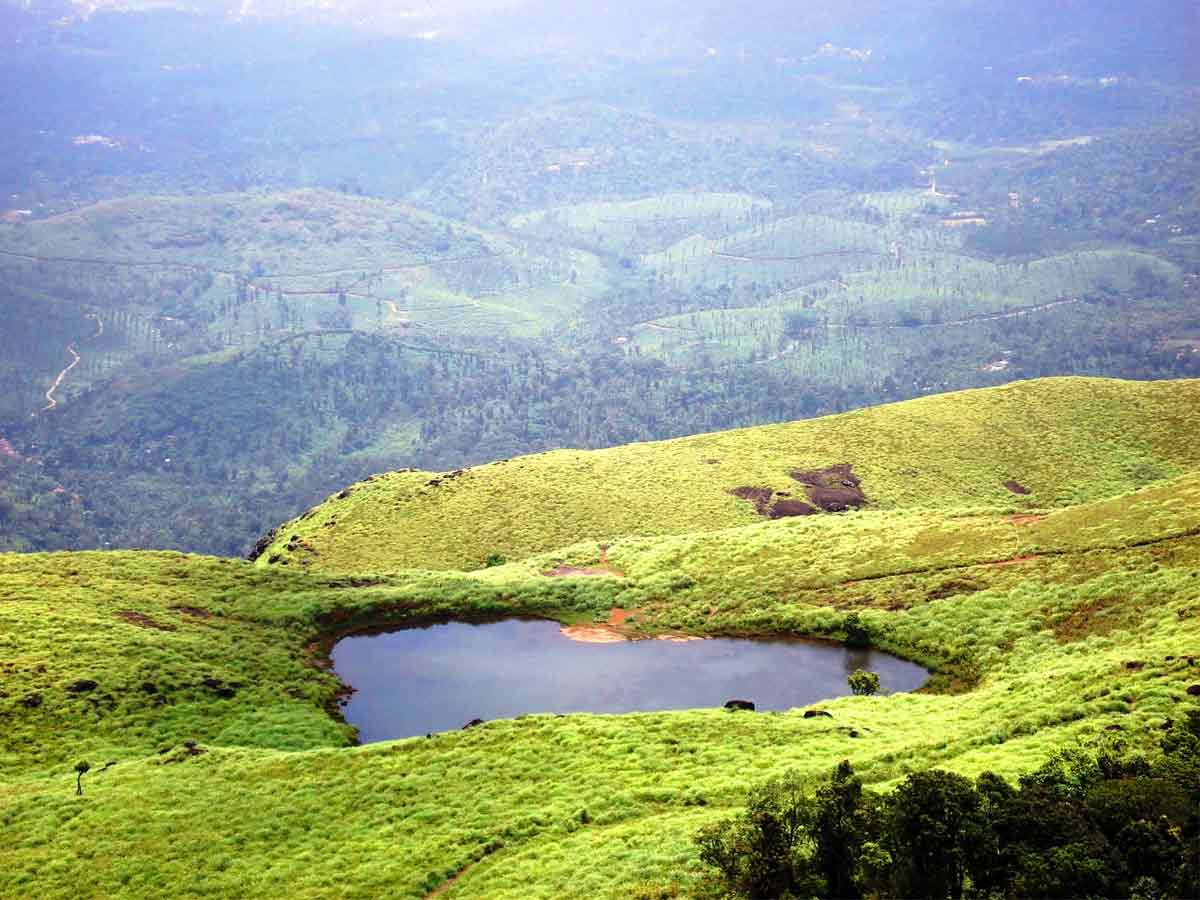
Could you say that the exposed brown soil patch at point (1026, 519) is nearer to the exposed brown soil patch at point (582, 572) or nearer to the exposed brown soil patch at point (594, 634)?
the exposed brown soil patch at point (582, 572)

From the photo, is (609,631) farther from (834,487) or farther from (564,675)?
(834,487)

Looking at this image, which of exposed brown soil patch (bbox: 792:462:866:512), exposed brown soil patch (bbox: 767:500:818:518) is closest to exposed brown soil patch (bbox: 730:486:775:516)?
exposed brown soil patch (bbox: 767:500:818:518)

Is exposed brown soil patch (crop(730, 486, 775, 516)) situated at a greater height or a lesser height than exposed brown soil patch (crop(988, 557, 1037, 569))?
lesser

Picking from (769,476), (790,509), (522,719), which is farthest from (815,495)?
(522,719)

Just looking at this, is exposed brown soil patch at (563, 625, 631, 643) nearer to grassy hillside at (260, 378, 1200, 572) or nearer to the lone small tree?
the lone small tree

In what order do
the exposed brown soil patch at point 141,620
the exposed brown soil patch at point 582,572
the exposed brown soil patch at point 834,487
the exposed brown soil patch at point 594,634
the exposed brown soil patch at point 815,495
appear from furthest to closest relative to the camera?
the exposed brown soil patch at point 834,487
the exposed brown soil patch at point 815,495
the exposed brown soil patch at point 582,572
the exposed brown soil patch at point 594,634
the exposed brown soil patch at point 141,620

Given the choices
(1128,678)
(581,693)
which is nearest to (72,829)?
(581,693)

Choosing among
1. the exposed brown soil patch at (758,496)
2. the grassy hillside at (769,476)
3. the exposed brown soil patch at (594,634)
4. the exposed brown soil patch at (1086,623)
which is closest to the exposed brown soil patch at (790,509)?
the exposed brown soil patch at (758,496)
